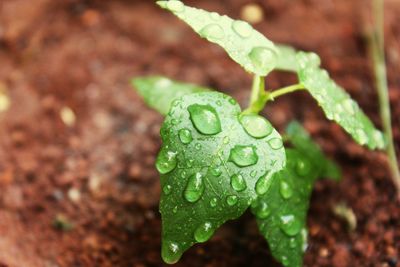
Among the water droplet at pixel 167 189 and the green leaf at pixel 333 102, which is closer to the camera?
Result: the water droplet at pixel 167 189

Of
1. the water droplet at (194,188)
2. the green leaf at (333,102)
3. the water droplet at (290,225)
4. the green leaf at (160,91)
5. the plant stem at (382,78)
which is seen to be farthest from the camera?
the plant stem at (382,78)

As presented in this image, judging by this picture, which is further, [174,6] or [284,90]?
[284,90]

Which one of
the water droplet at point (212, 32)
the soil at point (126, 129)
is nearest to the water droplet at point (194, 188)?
the water droplet at point (212, 32)

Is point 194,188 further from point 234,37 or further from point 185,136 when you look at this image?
point 234,37

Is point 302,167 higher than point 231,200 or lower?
lower

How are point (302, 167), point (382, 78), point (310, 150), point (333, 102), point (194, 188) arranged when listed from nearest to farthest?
point (194, 188), point (333, 102), point (302, 167), point (310, 150), point (382, 78)

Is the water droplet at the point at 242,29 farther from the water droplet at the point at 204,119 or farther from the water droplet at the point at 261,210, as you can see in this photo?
the water droplet at the point at 261,210

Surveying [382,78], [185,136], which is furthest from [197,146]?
[382,78]
